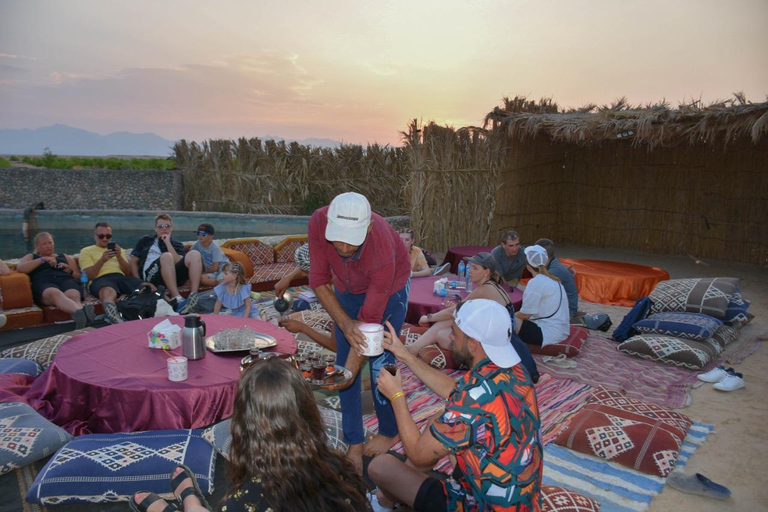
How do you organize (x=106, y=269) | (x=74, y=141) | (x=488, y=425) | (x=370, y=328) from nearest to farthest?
(x=488, y=425), (x=370, y=328), (x=106, y=269), (x=74, y=141)

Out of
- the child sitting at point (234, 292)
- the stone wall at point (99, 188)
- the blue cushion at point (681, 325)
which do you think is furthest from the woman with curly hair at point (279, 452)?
the stone wall at point (99, 188)

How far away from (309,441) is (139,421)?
2.18m

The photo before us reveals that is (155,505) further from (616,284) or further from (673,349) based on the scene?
(616,284)

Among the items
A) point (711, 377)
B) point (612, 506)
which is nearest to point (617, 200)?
point (711, 377)

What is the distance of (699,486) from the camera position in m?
3.25

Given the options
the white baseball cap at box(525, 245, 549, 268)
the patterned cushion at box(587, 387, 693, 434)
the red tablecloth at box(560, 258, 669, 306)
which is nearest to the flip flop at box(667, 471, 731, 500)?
the patterned cushion at box(587, 387, 693, 434)

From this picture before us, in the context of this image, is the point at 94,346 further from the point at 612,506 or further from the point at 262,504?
the point at 612,506

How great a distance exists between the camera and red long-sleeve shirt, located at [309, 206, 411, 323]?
298 centimetres

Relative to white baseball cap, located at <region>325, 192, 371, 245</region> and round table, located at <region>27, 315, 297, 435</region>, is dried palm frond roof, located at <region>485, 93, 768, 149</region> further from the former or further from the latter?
round table, located at <region>27, 315, 297, 435</region>

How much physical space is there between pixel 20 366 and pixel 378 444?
311 cm

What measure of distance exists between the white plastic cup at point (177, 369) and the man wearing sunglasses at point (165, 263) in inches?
142

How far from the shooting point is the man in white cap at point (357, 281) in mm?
2736

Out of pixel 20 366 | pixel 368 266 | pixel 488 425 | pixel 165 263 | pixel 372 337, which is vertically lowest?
pixel 20 366

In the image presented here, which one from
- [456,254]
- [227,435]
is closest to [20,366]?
[227,435]
